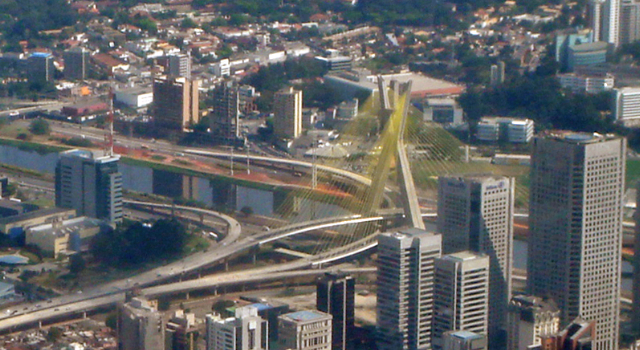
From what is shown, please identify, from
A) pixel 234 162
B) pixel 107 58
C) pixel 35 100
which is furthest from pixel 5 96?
pixel 234 162

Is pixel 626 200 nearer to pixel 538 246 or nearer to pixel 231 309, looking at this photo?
pixel 538 246

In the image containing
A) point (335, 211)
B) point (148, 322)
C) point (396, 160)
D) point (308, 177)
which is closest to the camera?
point (148, 322)

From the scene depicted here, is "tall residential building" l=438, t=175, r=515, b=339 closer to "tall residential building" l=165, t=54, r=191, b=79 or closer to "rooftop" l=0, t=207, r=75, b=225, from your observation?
"rooftop" l=0, t=207, r=75, b=225

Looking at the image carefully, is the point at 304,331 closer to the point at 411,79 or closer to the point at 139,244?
the point at 139,244

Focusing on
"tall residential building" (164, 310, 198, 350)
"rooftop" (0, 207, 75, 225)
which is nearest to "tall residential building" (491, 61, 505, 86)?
"rooftop" (0, 207, 75, 225)

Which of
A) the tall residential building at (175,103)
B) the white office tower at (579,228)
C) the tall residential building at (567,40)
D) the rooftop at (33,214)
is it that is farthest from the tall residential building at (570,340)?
the tall residential building at (567,40)

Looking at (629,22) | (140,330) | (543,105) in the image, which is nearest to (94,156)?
(140,330)
